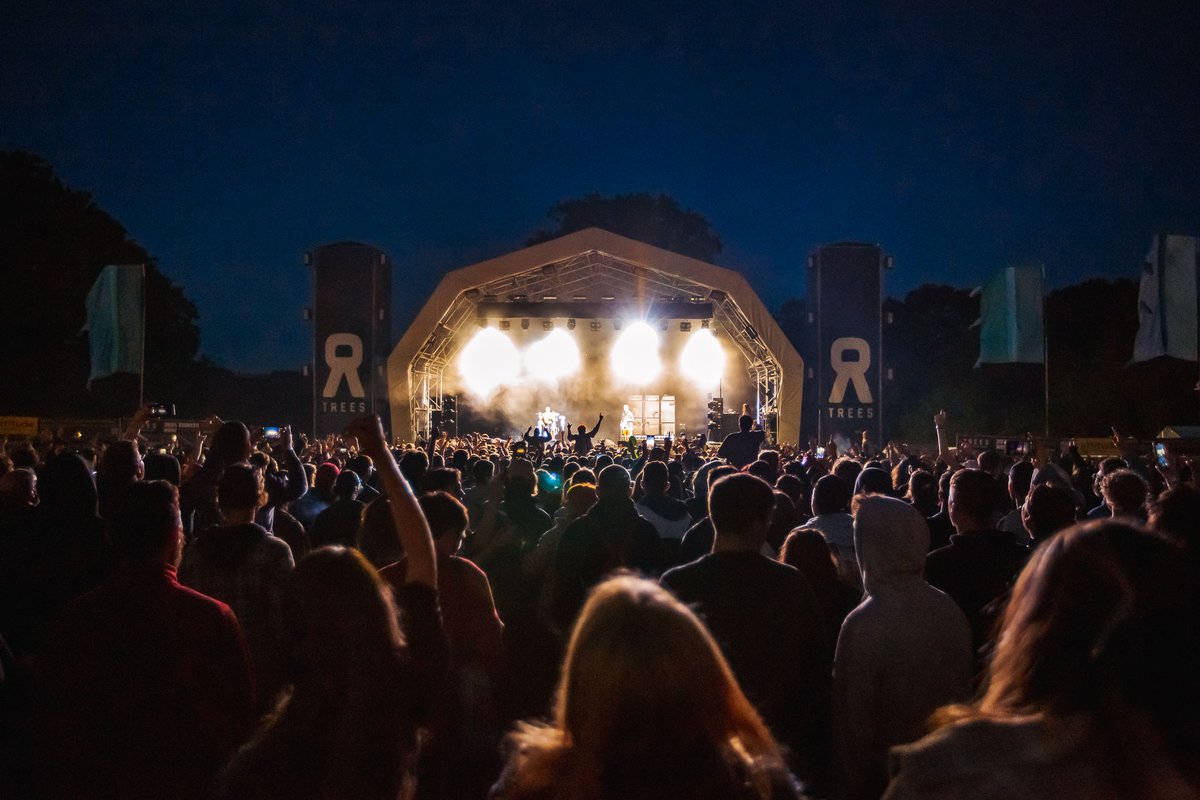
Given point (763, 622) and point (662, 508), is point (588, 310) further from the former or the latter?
point (763, 622)

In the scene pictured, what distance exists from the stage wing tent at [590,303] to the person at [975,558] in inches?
678

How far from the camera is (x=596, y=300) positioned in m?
23.0

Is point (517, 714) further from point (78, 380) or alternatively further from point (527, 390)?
point (78, 380)

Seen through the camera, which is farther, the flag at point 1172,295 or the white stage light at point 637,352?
the white stage light at point 637,352

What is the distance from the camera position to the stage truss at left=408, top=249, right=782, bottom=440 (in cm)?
2216

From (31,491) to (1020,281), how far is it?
14581 millimetres

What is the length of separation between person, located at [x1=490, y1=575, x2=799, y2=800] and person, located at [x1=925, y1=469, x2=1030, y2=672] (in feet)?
8.07

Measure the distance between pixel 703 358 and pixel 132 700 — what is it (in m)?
24.4

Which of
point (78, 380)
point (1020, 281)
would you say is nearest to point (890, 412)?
point (1020, 281)

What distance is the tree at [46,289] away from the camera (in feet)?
105

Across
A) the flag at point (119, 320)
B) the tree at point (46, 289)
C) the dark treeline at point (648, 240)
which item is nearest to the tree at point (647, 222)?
the dark treeline at point (648, 240)

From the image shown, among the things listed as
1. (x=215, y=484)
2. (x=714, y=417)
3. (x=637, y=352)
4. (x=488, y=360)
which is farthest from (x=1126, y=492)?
(x=488, y=360)

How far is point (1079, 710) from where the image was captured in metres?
1.41

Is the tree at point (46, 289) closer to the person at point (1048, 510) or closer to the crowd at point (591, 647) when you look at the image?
the crowd at point (591, 647)
